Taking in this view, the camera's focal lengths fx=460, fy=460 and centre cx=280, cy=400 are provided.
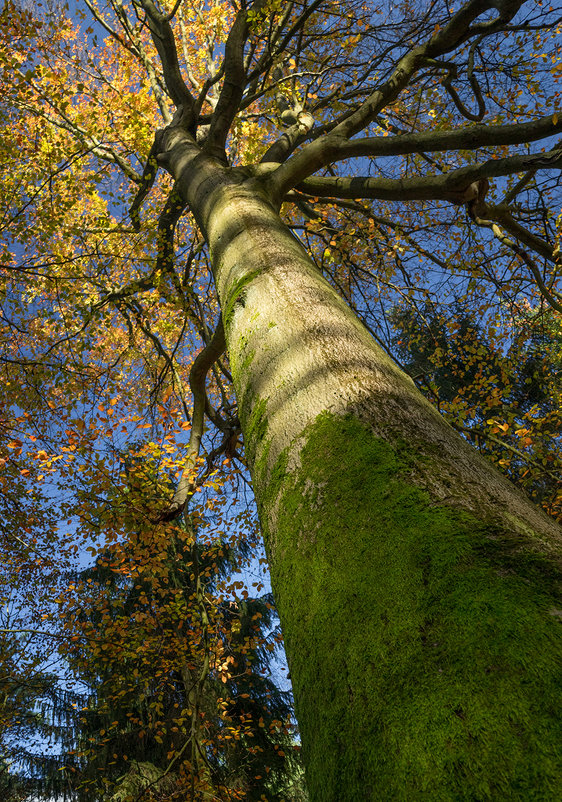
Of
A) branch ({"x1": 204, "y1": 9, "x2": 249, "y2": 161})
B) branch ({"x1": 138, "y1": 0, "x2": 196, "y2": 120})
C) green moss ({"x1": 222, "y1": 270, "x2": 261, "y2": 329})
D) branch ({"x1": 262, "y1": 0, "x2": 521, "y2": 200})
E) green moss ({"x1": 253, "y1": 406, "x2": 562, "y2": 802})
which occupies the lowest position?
green moss ({"x1": 253, "y1": 406, "x2": 562, "y2": 802})

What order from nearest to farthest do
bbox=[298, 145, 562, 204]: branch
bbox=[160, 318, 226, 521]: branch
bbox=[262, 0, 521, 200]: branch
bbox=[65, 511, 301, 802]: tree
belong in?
bbox=[298, 145, 562, 204]: branch, bbox=[262, 0, 521, 200]: branch, bbox=[160, 318, 226, 521]: branch, bbox=[65, 511, 301, 802]: tree

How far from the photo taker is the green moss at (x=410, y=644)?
626 millimetres

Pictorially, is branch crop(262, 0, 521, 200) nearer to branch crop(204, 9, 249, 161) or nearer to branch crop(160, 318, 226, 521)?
branch crop(204, 9, 249, 161)

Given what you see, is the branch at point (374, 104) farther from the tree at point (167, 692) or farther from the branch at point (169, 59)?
the tree at point (167, 692)

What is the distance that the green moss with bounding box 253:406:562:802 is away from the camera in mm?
626

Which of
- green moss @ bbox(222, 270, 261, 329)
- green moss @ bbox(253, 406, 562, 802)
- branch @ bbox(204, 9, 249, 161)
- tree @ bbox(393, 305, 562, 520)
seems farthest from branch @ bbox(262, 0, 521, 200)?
tree @ bbox(393, 305, 562, 520)

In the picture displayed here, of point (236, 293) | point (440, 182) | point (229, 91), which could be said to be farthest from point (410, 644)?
point (229, 91)

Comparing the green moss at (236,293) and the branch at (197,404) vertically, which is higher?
the branch at (197,404)

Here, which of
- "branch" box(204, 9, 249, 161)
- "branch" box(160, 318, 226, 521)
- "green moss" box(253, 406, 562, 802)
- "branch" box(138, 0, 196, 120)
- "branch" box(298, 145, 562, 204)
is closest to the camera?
"green moss" box(253, 406, 562, 802)

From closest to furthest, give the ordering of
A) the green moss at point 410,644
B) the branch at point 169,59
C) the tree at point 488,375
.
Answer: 1. the green moss at point 410,644
2. the branch at point 169,59
3. the tree at point 488,375

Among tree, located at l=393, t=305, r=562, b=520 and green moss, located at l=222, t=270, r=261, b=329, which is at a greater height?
tree, located at l=393, t=305, r=562, b=520

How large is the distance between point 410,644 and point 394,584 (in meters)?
0.12

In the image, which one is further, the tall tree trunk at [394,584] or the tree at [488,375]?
the tree at [488,375]

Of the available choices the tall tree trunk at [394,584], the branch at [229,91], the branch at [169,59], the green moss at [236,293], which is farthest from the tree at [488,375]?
the tall tree trunk at [394,584]
